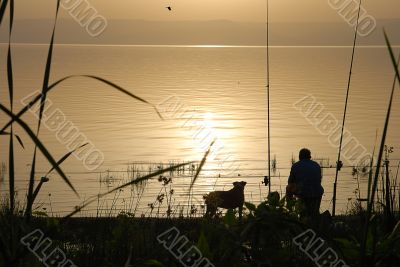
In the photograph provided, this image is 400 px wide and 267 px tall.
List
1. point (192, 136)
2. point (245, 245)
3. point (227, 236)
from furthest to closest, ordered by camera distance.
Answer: point (192, 136), point (245, 245), point (227, 236)

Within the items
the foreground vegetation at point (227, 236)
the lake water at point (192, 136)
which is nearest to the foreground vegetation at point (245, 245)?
the foreground vegetation at point (227, 236)

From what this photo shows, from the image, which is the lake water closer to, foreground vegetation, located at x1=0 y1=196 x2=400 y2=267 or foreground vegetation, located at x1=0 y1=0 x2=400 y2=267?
foreground vegetation, located at x1=0 y1=196 x2=400 y2=267

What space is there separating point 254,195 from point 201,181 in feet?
6.58

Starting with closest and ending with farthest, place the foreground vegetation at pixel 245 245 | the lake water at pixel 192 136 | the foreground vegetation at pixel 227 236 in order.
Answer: the foreground vegetation at pixel 227 236 < the foreground vegetation at pixel 245 245 < the lake water at pixel 192 136

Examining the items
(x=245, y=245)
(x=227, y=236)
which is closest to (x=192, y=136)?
(x=245, y=245)

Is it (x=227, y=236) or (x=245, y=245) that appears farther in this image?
(x=245, y=245)

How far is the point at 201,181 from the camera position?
679 inches

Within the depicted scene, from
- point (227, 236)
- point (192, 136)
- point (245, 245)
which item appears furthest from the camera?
point (192, 136)

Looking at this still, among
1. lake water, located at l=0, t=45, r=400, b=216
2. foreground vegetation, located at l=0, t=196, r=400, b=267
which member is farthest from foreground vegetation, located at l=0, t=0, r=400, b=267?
lake water, located at l=0, t=45, r=400, b=216

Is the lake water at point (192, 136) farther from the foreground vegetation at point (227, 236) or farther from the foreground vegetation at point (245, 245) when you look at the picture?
the foreground vegetation at point (227, 236)

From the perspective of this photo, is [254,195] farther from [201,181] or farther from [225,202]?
[225,202]

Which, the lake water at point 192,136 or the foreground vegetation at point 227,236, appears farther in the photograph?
the lake water at point 192,136

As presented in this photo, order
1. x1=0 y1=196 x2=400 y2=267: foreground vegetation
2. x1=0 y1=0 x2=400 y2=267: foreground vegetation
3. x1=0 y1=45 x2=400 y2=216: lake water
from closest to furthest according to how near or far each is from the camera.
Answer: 1. x1=0 y1=0 x2=400 y2=267: foreground vegetation
2. x1=0 y1=196 x2=400 y2=267: foreground vegetation
3. x1=0 y1=45 x2=400 y2=216: lake water

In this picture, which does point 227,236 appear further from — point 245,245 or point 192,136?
point 192,136
